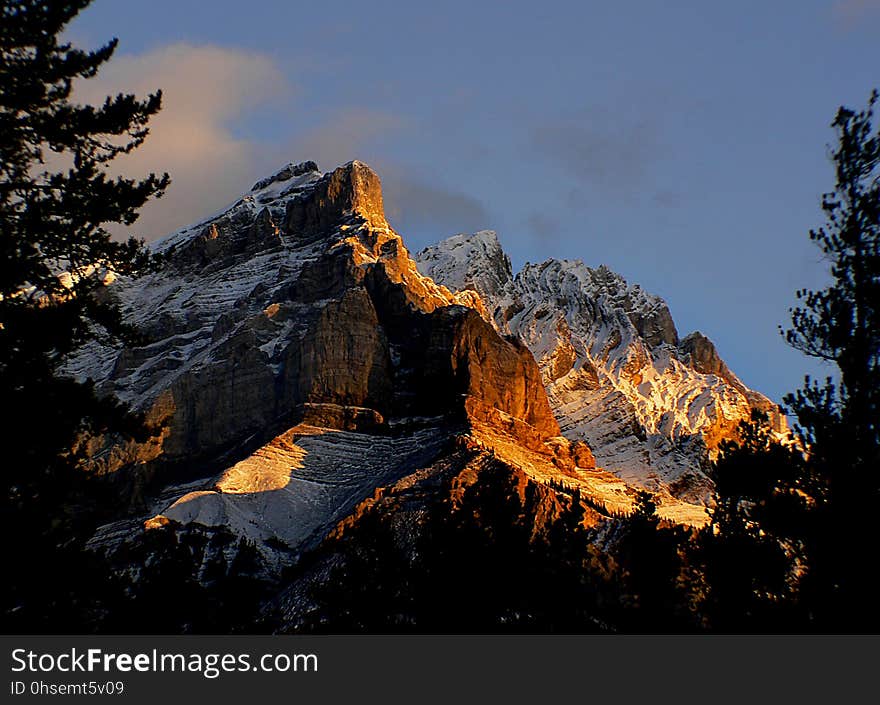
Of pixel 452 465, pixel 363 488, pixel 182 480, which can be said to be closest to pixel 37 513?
pixel 452 465

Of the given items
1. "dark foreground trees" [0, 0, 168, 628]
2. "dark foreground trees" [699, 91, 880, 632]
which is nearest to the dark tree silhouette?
"dark foreground trees" [699, 91, 880, 632]

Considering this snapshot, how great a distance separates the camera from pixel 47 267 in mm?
35719

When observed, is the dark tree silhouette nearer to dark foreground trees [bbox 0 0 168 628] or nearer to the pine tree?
the pine tree

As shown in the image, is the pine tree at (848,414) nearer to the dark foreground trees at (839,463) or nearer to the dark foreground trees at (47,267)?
the dark foreground trees at (839,463)

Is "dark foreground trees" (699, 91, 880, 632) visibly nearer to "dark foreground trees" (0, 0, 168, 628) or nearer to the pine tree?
the pine tree

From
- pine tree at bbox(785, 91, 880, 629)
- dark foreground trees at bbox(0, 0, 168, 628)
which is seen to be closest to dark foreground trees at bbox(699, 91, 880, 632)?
pine tree at bbox(785, 91, 880, 629)

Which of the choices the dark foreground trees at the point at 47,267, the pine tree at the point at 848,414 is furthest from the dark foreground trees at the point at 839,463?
the dark foreground trees at the point at 47,267

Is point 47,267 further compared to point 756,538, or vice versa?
point 756,538

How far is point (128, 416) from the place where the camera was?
36.2m

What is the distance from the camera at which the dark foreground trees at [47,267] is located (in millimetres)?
33656

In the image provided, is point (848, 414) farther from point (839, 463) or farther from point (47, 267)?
point (47, 267)

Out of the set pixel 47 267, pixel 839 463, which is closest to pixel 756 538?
pixel 839 463

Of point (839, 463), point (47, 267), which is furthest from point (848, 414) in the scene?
point (47, 267)

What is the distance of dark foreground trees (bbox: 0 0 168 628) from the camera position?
1325 inches
